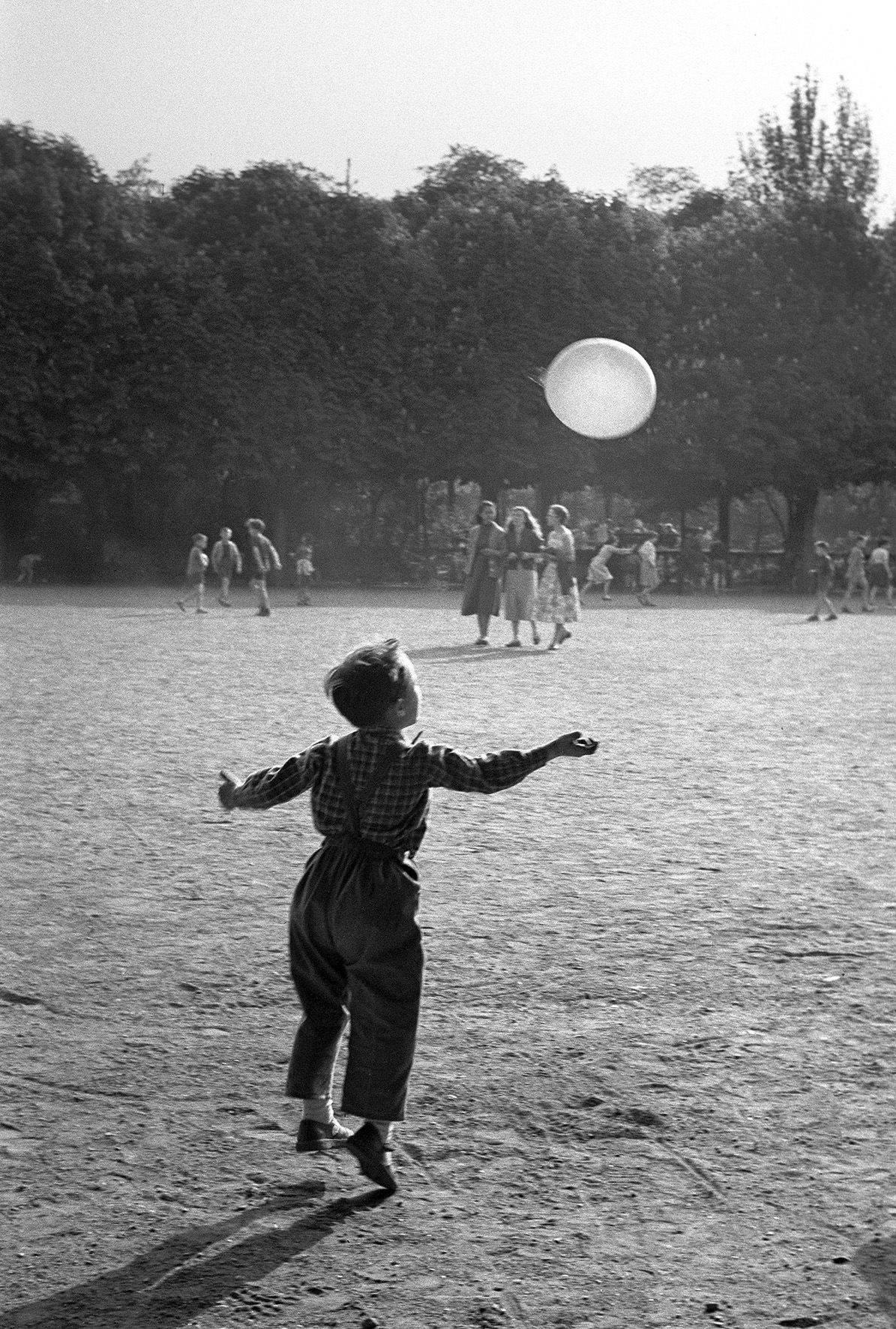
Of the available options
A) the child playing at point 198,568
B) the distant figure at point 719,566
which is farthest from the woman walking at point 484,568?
the distant figure at point 719,566

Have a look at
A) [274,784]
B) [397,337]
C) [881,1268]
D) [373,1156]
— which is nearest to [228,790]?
[274,784]

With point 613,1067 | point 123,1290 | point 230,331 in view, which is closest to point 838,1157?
point 613,1067

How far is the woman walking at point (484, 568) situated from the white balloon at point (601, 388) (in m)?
14.1

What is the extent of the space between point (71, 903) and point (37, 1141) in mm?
2671

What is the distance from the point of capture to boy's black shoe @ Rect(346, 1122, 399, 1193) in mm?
3791

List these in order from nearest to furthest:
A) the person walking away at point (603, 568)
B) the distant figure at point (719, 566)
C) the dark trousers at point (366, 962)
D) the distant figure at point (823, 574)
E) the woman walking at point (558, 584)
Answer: the dark trousers at point (366, 962) < the woman walking at point (558, 584) < the distant figure at point (823, 574) < the person walking away at point (603, 568) < the distant figure at point (719, 566)

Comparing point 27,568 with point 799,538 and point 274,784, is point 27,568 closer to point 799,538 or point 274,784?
point 799,538

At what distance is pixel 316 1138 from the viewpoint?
13.2 feet

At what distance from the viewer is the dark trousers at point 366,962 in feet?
12.8

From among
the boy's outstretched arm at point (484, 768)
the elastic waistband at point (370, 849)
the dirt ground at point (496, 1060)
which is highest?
the boy's outstretched arm at point (484, 768)

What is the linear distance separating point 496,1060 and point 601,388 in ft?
112

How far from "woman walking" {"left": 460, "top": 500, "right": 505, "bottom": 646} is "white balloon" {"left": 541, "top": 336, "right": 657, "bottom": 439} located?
1408 cm

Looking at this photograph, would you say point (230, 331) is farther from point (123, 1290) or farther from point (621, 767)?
point (123, 1290)

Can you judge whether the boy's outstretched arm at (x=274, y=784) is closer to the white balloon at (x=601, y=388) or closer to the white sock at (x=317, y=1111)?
the white sock at (x=317, y=1111)
